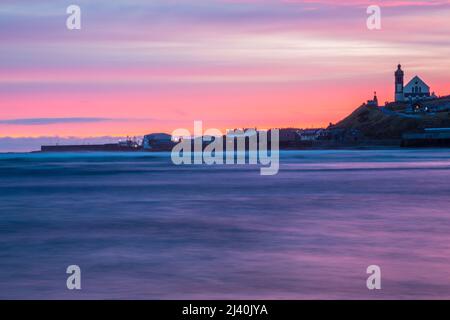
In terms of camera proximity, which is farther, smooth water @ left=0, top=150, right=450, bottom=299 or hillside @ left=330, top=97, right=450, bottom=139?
hillside @ left=330, top=97, right=450, bottom=139

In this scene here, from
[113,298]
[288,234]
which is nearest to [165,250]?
[288,234]

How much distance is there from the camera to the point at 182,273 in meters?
15.3

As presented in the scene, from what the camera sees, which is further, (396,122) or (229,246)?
(396,122)

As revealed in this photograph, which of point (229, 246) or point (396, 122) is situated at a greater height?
point (396, 122)

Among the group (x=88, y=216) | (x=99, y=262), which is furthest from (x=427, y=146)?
(x=99, y=262)

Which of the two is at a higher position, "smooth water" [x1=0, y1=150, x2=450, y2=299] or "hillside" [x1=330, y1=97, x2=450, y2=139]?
"hillside" [x1=330, y1=97, x2=450, y2=139]

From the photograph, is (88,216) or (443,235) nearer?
(443,235)

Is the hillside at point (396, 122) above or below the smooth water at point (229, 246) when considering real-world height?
above

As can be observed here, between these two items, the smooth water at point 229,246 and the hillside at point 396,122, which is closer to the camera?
the smooth water at point 229,246

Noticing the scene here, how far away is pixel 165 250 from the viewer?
18.6 meters
